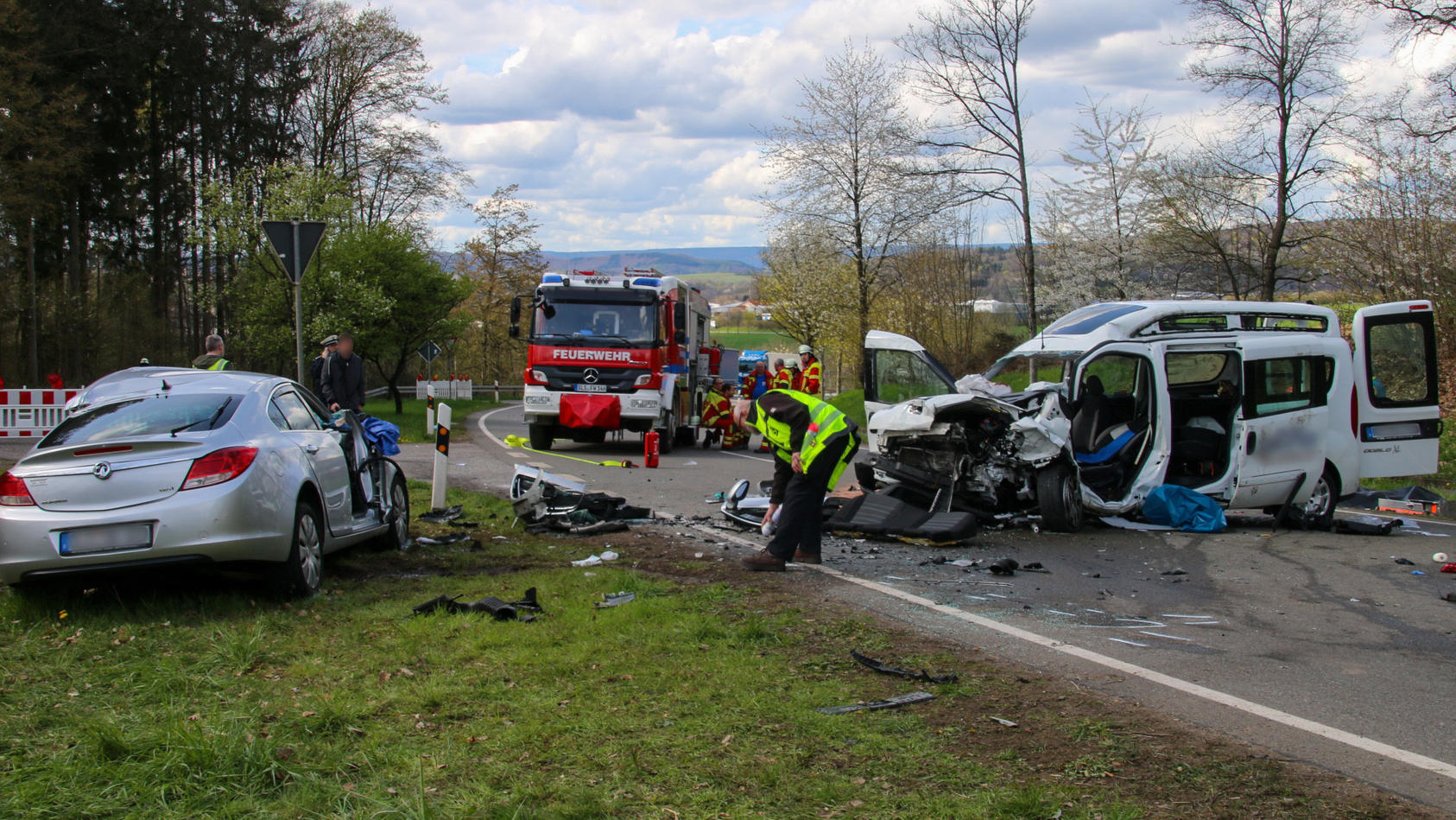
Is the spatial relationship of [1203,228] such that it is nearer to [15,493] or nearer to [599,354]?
[599,354]

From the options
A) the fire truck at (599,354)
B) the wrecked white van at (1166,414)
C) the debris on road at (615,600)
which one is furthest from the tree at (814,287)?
the debris on road at (615,600)

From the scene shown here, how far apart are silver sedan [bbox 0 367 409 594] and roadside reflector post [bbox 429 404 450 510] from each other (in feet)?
12.5

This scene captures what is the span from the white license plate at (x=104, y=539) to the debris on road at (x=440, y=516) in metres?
4.53

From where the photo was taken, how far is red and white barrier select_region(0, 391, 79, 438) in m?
20.7

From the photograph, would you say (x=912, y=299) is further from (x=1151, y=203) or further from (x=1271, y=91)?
(x=1271, y=91)

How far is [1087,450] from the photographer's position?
1116 centimetres

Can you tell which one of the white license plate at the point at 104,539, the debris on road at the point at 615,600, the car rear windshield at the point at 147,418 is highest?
the car rear windshield at the point at 147,418

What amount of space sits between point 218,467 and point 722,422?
16225 mm

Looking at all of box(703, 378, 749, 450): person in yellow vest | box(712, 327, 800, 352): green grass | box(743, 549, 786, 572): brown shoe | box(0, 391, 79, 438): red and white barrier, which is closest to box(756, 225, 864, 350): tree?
box(703, 378, 749, 450): person in yellow vest

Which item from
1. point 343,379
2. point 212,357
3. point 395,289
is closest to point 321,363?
point 343,379

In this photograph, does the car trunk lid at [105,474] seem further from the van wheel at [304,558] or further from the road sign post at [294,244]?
the road sign post at [294,244]

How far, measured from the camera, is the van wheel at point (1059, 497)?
10.1m

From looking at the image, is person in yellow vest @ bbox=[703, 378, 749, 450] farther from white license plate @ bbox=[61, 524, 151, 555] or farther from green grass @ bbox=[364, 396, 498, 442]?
white license plate @ bbox=[61, 524, 151, 555]

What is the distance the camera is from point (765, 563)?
802cm
